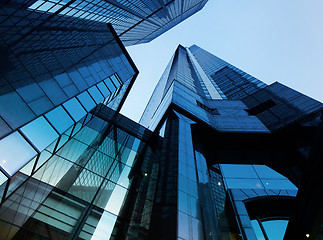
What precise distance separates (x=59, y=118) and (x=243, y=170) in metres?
20.0

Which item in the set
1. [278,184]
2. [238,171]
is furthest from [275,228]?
[238,171]

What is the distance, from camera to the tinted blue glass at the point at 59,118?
40.1 feet

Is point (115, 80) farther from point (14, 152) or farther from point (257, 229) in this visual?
point (257, 229)

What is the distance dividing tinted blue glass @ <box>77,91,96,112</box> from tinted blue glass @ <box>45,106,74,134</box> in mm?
2581

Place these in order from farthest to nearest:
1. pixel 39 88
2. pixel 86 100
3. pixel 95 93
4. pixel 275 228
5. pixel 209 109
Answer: pixel 209 109 < pixel 95 93 < pixel 86 100 < pixel 275 228 < pixel 39 88

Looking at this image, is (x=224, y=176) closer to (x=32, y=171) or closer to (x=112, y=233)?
(x=112, y=233)

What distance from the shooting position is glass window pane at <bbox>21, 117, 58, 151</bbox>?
1020 centimetres

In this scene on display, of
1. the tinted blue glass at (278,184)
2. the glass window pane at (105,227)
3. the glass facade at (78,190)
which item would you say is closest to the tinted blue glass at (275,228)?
the tinted blue glass at (278,184)

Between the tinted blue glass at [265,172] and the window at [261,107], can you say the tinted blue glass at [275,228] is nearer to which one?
the tinted blue glass at [265,172]

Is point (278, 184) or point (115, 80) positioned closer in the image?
point (278, 184)

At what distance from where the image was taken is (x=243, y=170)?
2298 centimetres

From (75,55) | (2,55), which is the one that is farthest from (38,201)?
(75,55)

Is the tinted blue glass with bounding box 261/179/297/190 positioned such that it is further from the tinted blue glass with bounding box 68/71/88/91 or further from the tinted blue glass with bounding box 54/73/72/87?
the tinted blue glass with bounding box 54/73/72/87

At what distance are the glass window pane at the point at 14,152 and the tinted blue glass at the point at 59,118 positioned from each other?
8.35ft
